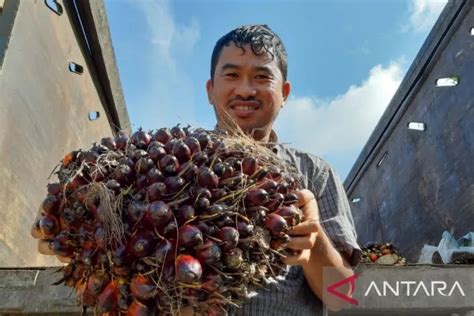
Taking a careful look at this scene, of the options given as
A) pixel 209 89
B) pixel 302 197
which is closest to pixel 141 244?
pixel 302 197

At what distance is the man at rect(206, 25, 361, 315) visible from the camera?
111 centimetres

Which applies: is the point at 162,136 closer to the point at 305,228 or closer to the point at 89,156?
the point at 89,156

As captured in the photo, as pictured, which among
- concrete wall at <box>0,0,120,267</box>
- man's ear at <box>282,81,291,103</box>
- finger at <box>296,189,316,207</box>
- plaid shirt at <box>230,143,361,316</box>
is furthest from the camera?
concrete wall at <box>0,0,120,267</box>

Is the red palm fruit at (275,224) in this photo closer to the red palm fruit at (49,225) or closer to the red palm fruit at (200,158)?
the red palm fruit at (200,158)

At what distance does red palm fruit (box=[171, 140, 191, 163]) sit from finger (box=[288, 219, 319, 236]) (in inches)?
9.0

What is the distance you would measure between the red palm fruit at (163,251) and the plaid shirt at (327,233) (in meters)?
0.32

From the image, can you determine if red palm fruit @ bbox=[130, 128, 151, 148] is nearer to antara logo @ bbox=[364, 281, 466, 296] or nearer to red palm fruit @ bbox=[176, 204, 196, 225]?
red palm fruit @ bbox=[176, 204, 196, 225]

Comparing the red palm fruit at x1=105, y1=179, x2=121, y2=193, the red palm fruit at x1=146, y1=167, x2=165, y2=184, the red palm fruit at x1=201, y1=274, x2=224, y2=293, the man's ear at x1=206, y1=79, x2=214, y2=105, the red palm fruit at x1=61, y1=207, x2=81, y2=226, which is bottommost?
the red palm fruit at x1=201, y1=274, x2=224, y2=293

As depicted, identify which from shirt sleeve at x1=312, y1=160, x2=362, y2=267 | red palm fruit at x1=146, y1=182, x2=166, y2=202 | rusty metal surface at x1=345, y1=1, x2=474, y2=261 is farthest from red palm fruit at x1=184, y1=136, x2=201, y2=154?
rusty metal surface at x1=345, y1=1, x2=474, y2=261

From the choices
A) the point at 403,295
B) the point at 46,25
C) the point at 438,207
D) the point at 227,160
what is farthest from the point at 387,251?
the point at 227,160

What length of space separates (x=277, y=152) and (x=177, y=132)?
304 mm

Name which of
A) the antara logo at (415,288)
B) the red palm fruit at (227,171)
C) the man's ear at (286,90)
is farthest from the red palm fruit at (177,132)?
the antara logo at (415,288)

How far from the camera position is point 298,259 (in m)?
0.96

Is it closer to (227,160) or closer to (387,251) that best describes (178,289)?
(227,160)
